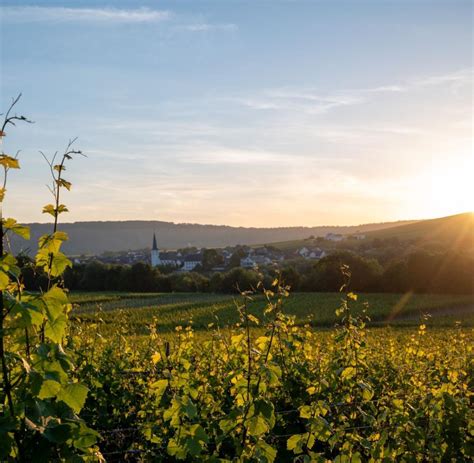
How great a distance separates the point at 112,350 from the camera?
941cm

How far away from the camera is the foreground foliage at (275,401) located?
3.87m

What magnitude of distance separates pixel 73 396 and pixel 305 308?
149ft

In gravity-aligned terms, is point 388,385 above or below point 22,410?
below

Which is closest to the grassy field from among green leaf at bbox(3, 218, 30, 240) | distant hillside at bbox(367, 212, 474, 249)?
green leaf at bbox(3, 218, 30, 240)

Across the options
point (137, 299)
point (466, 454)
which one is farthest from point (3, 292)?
point (137, 299)

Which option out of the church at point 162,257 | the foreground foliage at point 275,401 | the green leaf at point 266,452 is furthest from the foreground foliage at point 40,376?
the church at point 162,257

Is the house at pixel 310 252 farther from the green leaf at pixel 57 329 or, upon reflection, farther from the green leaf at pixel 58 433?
the green leaf at pixel 58 433

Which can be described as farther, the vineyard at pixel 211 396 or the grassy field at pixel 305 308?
the grassy field at pixel 305 308

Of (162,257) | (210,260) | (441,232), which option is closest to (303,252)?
(210,260)

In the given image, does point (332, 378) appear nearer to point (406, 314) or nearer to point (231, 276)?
point (406, 314)

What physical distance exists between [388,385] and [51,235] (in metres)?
6.62

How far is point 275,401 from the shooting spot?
7.74 meters

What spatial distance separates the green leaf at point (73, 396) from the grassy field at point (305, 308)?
109 feet

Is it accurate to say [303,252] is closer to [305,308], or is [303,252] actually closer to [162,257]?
[162,257]
